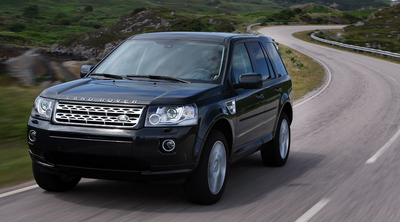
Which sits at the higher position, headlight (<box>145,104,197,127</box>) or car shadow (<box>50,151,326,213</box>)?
headlight (<box>145,104,197,127</box>)

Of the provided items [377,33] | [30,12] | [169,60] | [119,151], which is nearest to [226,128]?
[169,60]

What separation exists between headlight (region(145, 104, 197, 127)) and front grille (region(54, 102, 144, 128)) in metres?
0.12

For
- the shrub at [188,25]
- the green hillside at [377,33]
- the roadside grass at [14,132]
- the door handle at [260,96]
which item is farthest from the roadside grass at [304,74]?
the shrub at [188,25]

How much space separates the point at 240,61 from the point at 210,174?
1809mm

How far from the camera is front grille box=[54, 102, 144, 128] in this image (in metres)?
5.93

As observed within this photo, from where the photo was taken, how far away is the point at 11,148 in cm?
968

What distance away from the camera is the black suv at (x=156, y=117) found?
5.93m

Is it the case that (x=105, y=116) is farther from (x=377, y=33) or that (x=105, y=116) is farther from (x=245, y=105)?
(x=377, y=33)

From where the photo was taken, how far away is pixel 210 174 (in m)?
6.53

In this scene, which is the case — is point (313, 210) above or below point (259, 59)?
below

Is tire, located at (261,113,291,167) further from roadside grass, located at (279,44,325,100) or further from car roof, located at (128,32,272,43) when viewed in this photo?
roadside grass, located at (279,44,325,100)

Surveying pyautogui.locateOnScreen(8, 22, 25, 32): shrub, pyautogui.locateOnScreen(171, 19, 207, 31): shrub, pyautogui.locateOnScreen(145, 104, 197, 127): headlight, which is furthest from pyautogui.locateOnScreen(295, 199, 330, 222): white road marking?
pyautogui.locateOnScreen(8, 22, 25, 32): shrub

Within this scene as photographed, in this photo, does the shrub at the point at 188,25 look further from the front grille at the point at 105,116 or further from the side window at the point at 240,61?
the front grille at the point at 105,116

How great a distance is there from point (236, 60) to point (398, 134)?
665 centimetres
